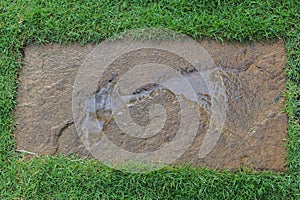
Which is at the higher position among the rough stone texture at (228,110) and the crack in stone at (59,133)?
the rough stone texture at (228,110)

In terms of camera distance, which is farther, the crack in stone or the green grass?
the crack in stone

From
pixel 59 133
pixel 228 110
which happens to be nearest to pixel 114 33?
pixel 59 133

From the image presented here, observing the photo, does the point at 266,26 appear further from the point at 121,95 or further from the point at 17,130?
the point at 17,130

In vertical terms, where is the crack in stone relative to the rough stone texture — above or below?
below

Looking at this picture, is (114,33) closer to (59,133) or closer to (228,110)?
(59,133)

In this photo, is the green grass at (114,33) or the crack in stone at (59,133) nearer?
the green grass at (114,33)
